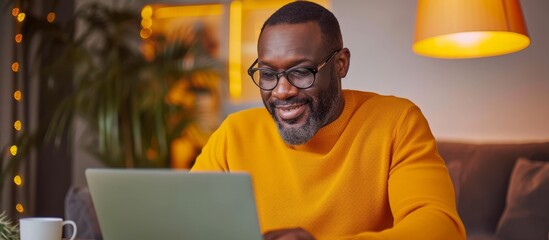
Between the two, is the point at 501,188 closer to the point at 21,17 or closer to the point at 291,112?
the point at 291,112

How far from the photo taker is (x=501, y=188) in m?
3.00

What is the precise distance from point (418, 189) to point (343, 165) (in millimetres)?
228

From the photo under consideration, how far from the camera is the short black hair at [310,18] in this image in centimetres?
151

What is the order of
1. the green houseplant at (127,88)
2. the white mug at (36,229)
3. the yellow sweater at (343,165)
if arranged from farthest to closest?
the green houseplant at (127,88) → the yellow sweater at (343,165) → the white mug at (36,229)

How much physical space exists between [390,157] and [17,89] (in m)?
3.32

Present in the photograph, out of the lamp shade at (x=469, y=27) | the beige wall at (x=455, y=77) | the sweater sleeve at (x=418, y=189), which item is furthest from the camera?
the beige wall at (x=455, y=77)

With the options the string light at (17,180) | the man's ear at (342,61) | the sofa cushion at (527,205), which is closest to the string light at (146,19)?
the string light at (17,180)

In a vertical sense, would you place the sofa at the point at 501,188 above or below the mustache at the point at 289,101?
below

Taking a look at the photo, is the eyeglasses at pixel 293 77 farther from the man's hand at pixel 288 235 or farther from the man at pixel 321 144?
the man's hand at pixel 288 235

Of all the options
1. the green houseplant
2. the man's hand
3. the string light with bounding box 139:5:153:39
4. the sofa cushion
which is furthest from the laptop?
the string light with bounding box 139:5:153:39

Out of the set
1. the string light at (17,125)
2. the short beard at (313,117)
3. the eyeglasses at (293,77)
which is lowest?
the string light at (17,125)

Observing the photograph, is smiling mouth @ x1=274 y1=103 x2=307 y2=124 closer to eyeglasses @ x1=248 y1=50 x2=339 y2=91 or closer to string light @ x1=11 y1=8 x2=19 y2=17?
eyeglasses @ x1=248 y1=50 x2=339 y2=91

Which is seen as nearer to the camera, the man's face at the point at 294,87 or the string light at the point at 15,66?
the man's face at the point at 294,87

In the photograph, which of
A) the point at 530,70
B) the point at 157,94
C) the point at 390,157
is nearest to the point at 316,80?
the point at 390,157
